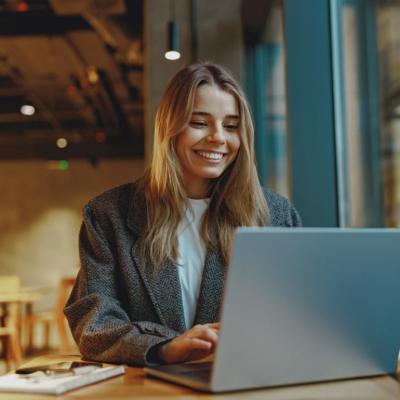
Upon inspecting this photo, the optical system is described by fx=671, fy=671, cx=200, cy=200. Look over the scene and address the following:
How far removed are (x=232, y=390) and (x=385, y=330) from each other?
0.33m

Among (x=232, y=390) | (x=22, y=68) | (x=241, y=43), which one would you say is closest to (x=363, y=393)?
(x=232, y=390)

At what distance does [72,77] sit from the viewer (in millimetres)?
8547

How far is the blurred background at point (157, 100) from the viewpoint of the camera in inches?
114

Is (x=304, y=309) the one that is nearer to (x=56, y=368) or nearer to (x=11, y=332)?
(x=56, y=368)

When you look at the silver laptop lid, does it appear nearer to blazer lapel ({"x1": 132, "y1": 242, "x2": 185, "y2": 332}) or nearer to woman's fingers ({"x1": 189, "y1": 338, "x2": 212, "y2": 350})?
woman's fingers ({"x1": 189, "y1": 338, "x2": 212, "y2": 350})

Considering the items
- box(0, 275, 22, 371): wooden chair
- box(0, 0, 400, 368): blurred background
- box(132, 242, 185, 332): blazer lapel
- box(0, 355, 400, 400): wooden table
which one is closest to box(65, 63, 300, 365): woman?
box(132, 242, 185, 332): blazer lapel

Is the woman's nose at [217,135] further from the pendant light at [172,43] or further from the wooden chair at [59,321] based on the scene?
the wooden chair at [59,321]

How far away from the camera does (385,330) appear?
1247 millimetres

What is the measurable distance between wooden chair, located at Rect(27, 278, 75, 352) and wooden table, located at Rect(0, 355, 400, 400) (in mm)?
6262

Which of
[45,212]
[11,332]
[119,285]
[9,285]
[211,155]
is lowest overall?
[11,332]

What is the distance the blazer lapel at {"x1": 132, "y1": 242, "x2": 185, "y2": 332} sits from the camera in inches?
66.6

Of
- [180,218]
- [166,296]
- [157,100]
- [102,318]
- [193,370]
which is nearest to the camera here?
[193,370]

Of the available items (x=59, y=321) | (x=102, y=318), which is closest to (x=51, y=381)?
(x=102, y=318)

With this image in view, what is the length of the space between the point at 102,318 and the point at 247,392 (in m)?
0.54
